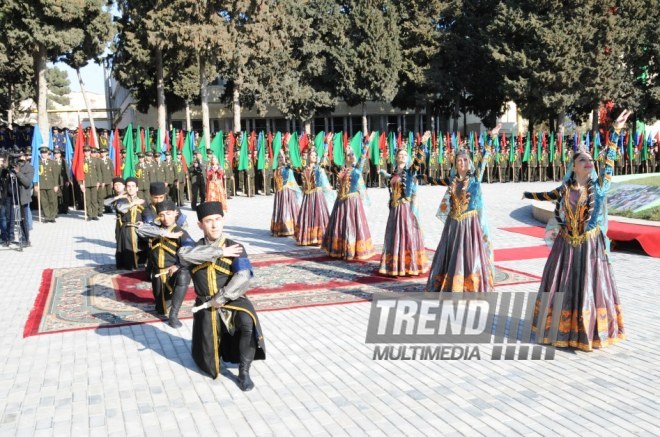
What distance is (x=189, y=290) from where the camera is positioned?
855 cm

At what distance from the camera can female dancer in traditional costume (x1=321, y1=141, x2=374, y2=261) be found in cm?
1033

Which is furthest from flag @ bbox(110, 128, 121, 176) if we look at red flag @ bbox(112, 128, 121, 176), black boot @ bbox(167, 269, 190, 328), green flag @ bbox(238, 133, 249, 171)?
black boot @ bbox(167, 269, 190, 328)

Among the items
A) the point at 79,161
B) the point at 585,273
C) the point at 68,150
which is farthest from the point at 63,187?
the point at 585,273

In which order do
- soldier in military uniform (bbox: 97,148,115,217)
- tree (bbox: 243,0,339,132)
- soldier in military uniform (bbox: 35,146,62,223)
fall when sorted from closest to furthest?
soldier in military uniform (bbox: 35,146,62,223), soldier in military uniform (bbox: 97,148,115,217), tree (bbox: 243,0,339,132)

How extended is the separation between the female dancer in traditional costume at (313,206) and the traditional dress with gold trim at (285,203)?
108 centimetres

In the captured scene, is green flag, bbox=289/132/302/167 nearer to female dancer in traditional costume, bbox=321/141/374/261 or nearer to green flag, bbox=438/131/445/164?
green flag, bbox=438/131/445/164

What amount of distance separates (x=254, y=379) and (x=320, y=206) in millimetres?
6921

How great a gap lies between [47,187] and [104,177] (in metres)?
1.53

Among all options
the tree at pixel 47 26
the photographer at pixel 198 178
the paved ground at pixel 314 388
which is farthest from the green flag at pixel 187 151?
the paved ground at pixel 314 388

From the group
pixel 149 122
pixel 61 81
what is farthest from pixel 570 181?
pixel 61 81

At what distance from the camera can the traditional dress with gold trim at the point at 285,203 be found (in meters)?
13.2

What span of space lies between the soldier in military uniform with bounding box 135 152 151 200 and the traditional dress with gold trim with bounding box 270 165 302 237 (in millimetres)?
5932

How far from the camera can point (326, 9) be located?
3900cm

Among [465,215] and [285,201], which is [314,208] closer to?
[285,201]
